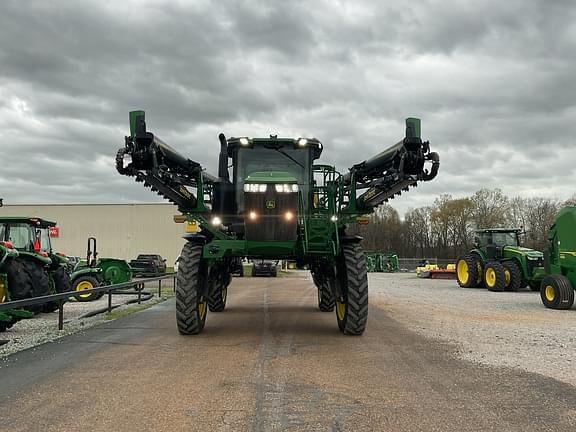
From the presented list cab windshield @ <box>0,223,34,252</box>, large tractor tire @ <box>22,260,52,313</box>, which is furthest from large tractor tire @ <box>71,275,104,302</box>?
large tractor tire @ <box>22,260,52,313</box>

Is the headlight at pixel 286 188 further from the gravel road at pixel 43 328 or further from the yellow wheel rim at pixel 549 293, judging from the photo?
the yellow wheel rim at pixel 549 293

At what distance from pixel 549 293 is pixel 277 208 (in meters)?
10.2

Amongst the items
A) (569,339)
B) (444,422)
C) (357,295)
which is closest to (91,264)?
(357,295)

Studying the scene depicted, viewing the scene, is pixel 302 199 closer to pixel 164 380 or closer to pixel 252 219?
pixel 252 219

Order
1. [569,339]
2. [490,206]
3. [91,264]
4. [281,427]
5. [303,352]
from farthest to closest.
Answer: [490,206]
[91,264]
[569,339]
[303,352]
[281,427]

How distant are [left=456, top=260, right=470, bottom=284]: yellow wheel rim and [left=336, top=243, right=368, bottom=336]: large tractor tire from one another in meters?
Answer: 17.5

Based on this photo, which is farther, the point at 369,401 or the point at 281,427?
the point at 369,401

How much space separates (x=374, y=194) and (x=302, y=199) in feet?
Result: 4.11

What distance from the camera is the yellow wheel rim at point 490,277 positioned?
22234 millimetres

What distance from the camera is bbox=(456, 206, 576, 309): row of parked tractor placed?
48.1ft

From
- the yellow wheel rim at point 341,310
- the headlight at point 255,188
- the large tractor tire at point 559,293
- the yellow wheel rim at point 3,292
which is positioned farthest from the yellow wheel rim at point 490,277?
the yellow wheel rim at point 3,292

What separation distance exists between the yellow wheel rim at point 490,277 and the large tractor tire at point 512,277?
0.47 m

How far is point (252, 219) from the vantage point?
8.71 m

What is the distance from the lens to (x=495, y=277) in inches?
865
